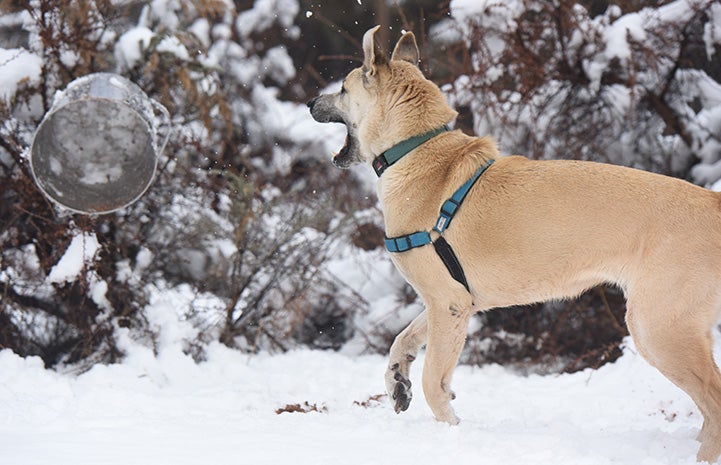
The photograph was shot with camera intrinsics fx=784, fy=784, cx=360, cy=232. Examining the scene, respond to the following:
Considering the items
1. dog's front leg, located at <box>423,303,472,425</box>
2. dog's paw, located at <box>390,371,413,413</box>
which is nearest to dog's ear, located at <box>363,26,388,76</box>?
dog's front leg, located at <box>423,303,472,425</box>

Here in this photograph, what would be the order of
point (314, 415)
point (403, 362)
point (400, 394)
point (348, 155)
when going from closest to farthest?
point (400, 394)
point (403, 362)
point (314, 415)
point (348, 155)

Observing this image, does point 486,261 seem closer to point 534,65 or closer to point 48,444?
point 48,444

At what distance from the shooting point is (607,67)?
6.92 metres

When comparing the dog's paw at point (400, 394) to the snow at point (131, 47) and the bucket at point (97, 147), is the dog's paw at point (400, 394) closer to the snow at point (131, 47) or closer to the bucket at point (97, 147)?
the bucket at point (97, 147)

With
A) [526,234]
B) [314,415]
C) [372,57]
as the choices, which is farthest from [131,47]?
Result: [526,234]

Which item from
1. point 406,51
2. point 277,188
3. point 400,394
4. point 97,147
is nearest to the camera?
point 400,394

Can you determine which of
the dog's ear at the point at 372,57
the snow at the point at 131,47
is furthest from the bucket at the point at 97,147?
the dog's ear at the point at 372,57

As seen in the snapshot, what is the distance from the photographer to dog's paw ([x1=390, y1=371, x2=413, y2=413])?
14.0 feet

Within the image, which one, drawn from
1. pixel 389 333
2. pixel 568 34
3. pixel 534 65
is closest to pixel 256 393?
pixel 389 333

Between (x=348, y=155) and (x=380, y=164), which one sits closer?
(x=380, y=164)

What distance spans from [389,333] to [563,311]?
4.94 feet

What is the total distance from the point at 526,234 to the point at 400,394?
113 centimetres

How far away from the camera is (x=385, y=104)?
14.6 ft

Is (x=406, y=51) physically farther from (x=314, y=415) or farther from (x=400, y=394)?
(x=314, y=415)
